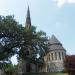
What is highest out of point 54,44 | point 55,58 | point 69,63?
point 54,44

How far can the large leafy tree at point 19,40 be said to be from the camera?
140 ft

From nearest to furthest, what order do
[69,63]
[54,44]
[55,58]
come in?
1. [69,63]
2. [55,58]
3. [54,44]

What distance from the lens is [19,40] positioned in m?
44.4

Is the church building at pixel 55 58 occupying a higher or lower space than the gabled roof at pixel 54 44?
lower

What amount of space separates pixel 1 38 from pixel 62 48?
91.3 feet

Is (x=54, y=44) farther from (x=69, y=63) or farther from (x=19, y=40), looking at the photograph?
(x=69, y=63)

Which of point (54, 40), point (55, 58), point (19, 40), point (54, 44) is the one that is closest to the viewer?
point (19, 40)

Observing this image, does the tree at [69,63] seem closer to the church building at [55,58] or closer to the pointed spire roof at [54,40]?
the church building at [55,58]

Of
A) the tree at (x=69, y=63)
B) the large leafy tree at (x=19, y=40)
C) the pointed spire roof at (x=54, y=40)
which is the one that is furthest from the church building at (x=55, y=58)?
the tree at (x=69, y=63)

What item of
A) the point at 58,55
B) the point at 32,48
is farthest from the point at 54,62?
the point at 32,48

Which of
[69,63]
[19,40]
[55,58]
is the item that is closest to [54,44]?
[55,58]

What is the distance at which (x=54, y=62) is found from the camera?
65938 millimetres

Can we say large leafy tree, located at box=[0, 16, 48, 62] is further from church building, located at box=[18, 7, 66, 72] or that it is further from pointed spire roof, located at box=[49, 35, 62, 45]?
pointed spire roof, located at box=[49, 35, 62, 45]

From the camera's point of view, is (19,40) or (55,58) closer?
(19,40)
